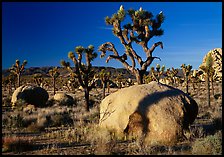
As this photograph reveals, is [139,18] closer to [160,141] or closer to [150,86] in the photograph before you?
[150,86]

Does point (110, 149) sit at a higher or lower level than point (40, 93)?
lower

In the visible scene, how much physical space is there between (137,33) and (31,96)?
1122cm

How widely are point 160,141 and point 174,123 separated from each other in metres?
0.66

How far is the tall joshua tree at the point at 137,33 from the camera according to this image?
15.3 meters

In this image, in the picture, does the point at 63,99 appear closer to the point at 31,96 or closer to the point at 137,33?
the point at 31,96

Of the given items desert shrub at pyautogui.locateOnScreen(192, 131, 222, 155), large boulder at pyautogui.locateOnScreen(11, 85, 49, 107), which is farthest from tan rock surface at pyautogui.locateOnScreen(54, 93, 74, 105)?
desert shrub at pyautogui.locateOnScreen(192, 131, 222, 155)

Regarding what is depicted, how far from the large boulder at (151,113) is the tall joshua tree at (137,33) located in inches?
235

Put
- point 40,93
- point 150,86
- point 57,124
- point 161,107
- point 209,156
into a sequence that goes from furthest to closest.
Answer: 1. point 40,93
2. point 57,124
3. point 150,86
4. point 161,107
5. point 209,156

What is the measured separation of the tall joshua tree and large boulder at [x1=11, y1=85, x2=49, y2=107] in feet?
31.2

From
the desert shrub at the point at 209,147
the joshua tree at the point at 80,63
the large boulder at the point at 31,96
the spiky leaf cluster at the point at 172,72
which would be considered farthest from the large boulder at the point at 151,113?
the spiky leaf cluster at the point at 172,72

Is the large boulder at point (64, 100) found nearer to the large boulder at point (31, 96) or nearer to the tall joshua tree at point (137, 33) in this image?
the large boulder at point (31, 96)

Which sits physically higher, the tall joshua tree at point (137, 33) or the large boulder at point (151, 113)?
the tall joshua tree at point (137, 33)

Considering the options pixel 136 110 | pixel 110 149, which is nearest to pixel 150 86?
pixel 136 110

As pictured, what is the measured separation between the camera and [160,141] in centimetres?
790
